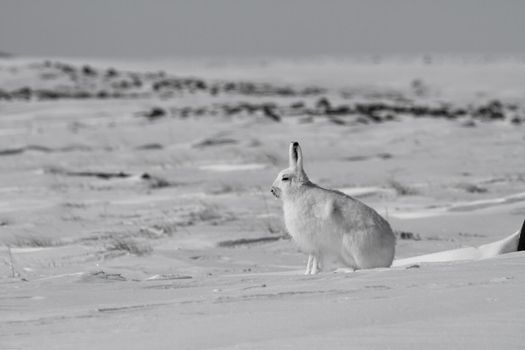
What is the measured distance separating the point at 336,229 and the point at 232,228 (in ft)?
8.77

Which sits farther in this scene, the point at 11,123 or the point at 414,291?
the point at 11,123

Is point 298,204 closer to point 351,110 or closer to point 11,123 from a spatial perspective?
point 11,123

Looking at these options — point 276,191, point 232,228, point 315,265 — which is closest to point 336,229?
point 315,265

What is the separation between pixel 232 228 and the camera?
798 centimetres

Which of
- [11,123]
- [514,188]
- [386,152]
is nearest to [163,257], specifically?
[514,188]

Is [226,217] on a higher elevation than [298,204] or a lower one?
lower

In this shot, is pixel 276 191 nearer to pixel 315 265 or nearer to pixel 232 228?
pixel 315 265

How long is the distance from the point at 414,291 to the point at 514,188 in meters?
6.45

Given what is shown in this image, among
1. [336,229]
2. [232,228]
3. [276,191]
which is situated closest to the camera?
[336,229]

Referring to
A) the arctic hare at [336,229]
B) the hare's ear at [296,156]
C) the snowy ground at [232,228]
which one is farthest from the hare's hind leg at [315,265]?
the hare's ear at [296,156]

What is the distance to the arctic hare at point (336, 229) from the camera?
5.30 meters

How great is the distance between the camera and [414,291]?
13.6ft

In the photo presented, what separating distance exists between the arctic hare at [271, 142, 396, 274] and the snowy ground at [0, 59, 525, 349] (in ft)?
0.96

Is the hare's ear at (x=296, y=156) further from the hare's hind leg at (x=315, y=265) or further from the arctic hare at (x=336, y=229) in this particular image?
the hare's hind leg at (x=315, y=265)
